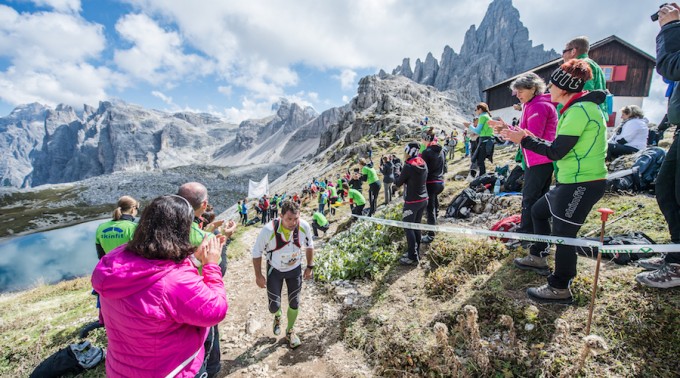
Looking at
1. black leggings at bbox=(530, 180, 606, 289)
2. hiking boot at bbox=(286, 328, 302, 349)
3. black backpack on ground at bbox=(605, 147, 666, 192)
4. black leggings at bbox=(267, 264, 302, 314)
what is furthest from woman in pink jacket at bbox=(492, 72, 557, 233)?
hiking boot at bbox=(286, 328, 302, 349)

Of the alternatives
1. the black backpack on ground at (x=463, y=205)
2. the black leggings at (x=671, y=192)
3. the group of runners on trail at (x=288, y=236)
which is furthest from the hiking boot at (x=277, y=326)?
the black backpack on ground at (x=463, y=205)

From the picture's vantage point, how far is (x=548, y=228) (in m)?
4.20

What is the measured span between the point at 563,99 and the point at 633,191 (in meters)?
5.13

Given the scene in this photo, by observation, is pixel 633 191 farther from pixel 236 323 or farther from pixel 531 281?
pixel 236 323

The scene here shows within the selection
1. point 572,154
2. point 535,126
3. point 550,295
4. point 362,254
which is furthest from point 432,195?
point 572,154

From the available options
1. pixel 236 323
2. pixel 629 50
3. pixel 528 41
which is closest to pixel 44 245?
pixel 236 323

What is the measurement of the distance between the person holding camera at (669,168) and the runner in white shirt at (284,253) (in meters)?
4.52

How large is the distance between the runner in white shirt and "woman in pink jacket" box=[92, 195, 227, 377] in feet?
7.63

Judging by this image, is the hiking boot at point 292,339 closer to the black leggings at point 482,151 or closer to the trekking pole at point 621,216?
the trekking pole at point 621,216

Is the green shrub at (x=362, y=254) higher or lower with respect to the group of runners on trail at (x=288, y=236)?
lower

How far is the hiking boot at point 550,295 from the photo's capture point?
3.72 m

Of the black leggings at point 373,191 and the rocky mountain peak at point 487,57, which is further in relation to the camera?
the rocky mountain peak at point 487,57

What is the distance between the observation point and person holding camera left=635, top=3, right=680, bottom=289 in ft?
10.3

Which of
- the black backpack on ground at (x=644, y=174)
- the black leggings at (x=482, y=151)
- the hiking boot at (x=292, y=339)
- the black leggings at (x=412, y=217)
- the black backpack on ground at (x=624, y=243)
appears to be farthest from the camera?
the black leggings at (x=482, y=151)
